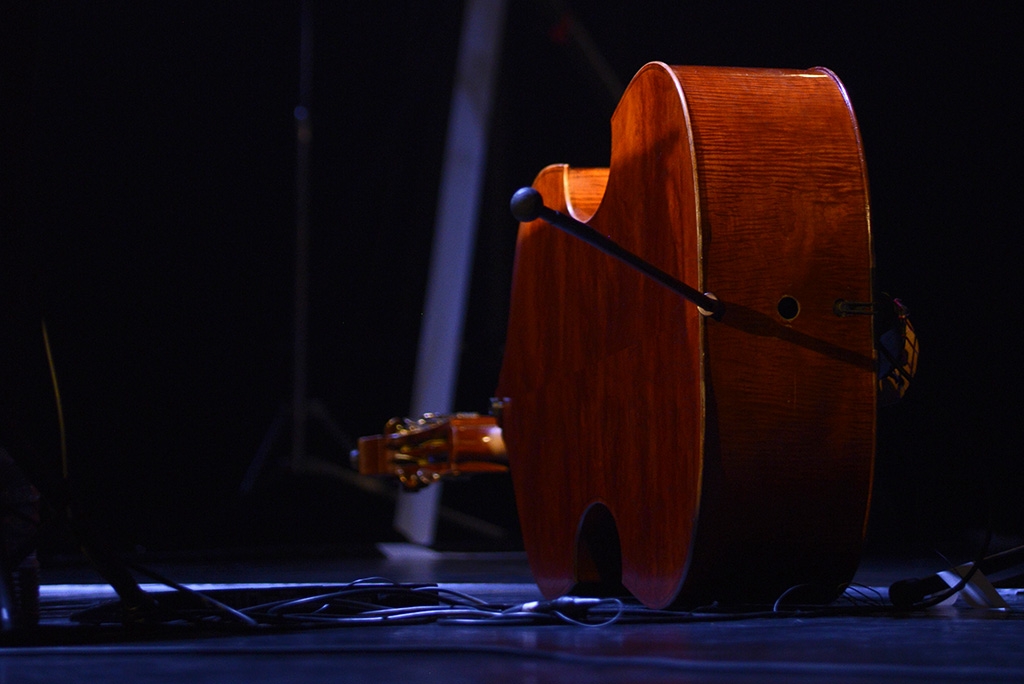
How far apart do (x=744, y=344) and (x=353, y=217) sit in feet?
8.23

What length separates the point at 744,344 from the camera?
3.86 ft

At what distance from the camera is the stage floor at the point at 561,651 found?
2.60 feet

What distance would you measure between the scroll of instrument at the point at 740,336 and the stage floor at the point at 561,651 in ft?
0.27

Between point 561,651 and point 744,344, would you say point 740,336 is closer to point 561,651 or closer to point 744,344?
point 744,344

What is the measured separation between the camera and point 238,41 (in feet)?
11.3

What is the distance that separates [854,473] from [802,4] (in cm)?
229

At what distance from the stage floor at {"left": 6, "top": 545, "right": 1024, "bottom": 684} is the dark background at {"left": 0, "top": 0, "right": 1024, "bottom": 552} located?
69.9 inches

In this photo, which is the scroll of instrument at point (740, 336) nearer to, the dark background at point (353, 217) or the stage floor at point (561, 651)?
the stage floor at point (561, 651)

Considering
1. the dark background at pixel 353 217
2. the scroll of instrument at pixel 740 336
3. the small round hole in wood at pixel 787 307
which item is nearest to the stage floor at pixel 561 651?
the scroll of instrument at pixel 740 336

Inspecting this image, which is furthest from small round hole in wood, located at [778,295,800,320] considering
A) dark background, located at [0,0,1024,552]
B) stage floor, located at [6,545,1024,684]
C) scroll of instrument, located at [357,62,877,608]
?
dark background, located at [0,0,1024,552]

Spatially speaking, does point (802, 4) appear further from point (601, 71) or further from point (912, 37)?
point (601, 71)

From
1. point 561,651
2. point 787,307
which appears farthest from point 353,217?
point 561,651

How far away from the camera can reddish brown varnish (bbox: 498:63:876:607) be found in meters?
1.18

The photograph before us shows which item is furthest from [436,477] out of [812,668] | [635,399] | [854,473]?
[812,668]
